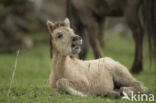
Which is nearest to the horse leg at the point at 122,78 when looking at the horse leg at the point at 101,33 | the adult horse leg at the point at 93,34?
the adult horse leg at the point at 93,34

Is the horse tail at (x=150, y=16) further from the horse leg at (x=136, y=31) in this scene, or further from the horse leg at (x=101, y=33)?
the horse leg at (x=101, y=33)

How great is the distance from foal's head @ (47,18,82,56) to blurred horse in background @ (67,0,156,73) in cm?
357

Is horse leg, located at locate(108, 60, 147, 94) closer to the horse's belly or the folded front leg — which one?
the horse's belly

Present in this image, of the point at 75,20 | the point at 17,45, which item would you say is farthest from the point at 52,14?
the point at 75,20

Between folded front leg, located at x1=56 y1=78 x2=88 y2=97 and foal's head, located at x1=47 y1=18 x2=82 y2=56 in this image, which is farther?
foal's head, located at x1=47 y1=18 x2=82 y2=56

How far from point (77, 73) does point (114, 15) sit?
5101 millimetres

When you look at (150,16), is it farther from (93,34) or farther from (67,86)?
(67,86)

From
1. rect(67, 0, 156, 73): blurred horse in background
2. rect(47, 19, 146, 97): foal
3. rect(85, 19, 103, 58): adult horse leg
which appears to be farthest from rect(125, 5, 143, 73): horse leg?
rect(47, 19, 146, 97): foal

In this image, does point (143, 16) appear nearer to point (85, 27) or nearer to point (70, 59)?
point (85, 27)

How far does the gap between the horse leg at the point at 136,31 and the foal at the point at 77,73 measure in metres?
3.31

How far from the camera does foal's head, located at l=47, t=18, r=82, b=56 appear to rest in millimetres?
5569

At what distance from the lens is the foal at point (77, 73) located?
5.56m

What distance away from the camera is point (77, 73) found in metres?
5.74

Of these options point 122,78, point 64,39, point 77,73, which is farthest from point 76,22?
point 77,73
